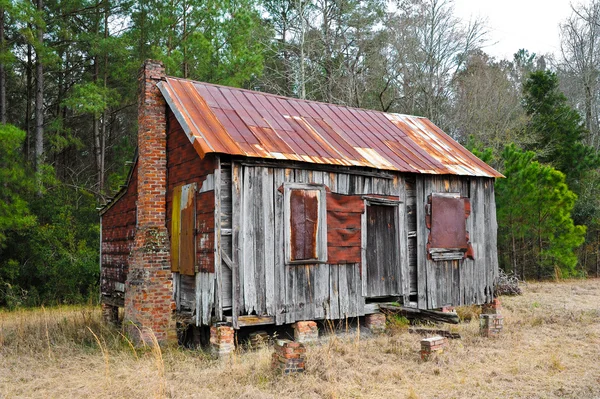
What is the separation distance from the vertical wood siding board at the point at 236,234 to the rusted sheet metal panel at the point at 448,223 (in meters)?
4.69

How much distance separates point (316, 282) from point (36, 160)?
41.9 feet

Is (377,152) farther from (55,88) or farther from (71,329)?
(55,88)

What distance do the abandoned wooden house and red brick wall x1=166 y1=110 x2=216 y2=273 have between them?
0.12 feet

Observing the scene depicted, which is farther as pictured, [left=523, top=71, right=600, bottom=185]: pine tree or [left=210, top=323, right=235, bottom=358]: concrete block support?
[left=523, top=71, right=600, bottom=185]: pine tree

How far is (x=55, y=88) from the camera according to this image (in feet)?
76.3

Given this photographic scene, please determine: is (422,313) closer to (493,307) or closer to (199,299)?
(493,307)

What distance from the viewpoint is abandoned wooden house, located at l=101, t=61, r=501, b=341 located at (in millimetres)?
9531

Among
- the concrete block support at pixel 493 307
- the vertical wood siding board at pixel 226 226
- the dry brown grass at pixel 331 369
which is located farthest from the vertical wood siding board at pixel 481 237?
the vertical wood siding board at pixel 226 226

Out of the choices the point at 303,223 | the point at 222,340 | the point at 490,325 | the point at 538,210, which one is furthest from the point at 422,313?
the point at 538,210

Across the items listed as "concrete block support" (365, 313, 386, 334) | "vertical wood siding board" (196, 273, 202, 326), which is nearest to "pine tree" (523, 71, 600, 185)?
"concrete block support" (365, 313, 386, 334)

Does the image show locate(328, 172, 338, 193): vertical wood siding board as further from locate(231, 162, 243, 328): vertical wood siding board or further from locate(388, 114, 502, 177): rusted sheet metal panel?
locate(388, 114, 502, 177): rusted sheet metal panel

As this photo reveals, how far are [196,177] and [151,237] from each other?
163cm

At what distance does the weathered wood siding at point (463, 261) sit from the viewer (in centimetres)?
1192

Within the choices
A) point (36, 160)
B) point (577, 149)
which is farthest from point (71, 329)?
point (577, 149)
